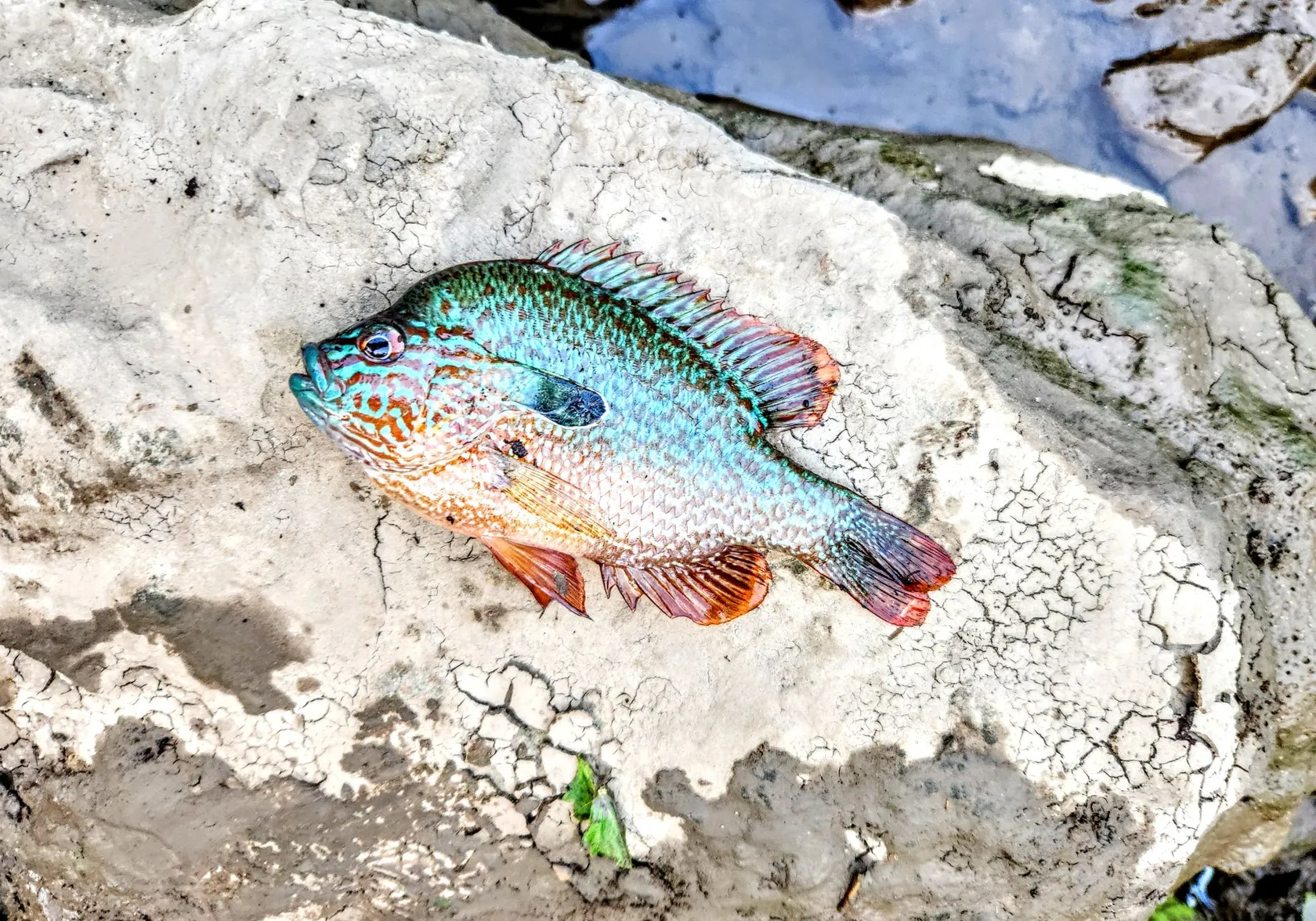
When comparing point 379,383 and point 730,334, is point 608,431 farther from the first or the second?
point 379,383

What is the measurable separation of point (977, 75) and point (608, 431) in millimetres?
3243

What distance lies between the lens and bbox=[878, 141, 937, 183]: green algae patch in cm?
409

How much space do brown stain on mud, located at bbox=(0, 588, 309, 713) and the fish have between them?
826 mm

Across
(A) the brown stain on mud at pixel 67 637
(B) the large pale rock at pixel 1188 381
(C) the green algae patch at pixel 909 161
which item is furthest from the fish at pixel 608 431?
(C) the green algae patch at pixel 909 161

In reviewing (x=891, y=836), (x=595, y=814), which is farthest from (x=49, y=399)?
(x=891, y=836)

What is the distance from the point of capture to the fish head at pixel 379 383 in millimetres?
2895

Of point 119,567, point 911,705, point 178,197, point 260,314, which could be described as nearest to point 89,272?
point 178,197

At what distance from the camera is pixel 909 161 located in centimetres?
413

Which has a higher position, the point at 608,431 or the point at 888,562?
the point at 608,431

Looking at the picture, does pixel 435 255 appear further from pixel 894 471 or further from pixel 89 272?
pixel 894 471

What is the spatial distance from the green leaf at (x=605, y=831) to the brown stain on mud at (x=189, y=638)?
127 centimetres

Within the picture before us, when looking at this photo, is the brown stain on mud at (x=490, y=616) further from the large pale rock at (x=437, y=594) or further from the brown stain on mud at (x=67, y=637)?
the brown stain on mud at (x=67, y=637)

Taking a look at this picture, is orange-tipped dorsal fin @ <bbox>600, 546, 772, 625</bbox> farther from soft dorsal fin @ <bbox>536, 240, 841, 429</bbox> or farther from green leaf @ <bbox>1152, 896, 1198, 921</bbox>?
green leaf @ <bbox>1152, 896, 1198, 921</bbox>

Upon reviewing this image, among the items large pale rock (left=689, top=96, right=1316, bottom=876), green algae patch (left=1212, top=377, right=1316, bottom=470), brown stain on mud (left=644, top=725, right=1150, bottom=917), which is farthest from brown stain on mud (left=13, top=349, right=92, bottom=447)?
green algae patch (left=1212, top=377, right=1316, bottom=470)
